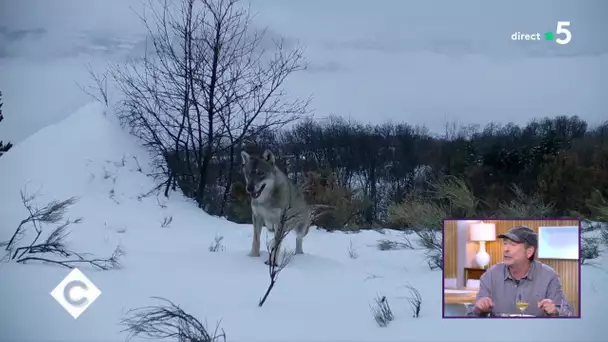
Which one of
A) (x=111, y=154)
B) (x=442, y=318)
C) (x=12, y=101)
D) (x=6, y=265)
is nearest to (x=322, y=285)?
(x=442, y=318)

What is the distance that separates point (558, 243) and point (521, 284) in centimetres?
19

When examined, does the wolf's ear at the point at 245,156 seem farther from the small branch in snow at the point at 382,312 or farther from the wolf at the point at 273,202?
the small branch in snow at the point at 382,312

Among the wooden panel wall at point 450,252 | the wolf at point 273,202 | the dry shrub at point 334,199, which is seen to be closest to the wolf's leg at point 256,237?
the wolf at point 273,202

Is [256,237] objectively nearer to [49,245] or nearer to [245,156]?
[245,156]

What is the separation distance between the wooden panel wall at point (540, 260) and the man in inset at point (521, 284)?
18mm

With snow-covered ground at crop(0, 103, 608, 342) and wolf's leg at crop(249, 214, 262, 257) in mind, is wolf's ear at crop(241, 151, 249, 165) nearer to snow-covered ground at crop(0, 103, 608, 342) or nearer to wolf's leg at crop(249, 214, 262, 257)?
snow-covered ground at crop(0, 103, 608, 342)

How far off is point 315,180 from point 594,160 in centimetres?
107

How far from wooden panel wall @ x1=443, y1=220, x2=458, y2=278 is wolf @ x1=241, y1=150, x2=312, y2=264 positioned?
88 cm

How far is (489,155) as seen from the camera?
2588mm

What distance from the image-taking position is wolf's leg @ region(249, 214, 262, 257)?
2747mm

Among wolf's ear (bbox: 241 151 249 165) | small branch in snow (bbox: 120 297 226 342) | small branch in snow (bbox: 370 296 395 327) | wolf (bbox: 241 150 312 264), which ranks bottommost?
small branch in snow (bbox: 120 297 226 342)

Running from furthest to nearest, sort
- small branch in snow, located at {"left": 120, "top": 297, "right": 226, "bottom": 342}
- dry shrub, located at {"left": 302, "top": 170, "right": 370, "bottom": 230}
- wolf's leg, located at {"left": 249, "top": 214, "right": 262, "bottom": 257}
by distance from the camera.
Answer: wolf's leg, located at {"left": 249, "top": 214, "right": 262, "bottom": 257}, dry shrub, located at {"left": 302, "top": 170, "right": 370, "bottom": 230}, small branch in snow, located at {"left": 120, "top": 297, "right": 226, "bottom": 342}

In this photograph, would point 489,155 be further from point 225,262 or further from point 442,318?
point 225,262

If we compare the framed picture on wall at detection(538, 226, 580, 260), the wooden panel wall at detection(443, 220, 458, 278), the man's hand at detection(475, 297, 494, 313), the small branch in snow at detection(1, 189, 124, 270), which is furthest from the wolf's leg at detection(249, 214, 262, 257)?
the framed picture on wall at detection(538, 226, 580, 260)
